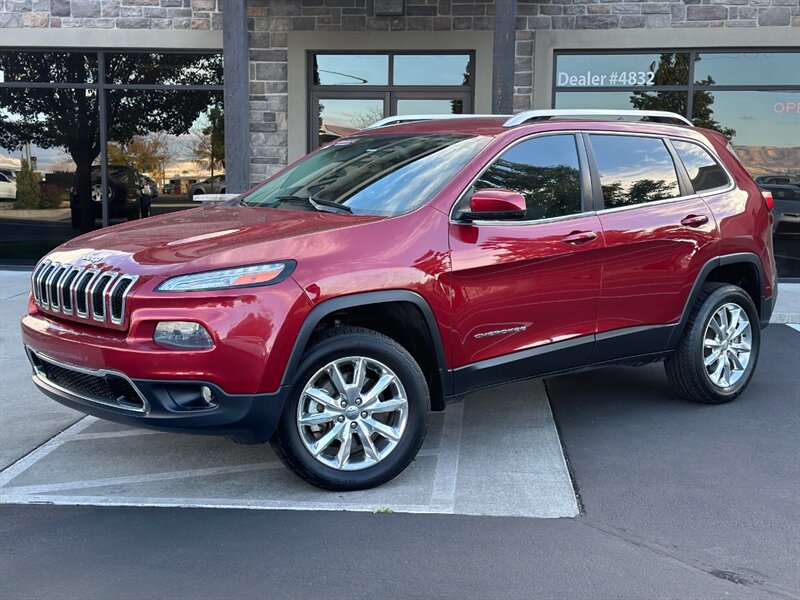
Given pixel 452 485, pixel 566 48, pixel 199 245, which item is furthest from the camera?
pixel 566 48

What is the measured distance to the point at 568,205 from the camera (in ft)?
16.8

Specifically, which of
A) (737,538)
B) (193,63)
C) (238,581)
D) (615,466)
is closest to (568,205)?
(615,466)

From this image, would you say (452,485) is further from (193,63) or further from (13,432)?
(193,63)

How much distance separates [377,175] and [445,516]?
188 cm

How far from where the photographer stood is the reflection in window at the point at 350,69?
11.7 metres

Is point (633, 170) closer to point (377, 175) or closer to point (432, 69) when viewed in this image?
point (377, 175)

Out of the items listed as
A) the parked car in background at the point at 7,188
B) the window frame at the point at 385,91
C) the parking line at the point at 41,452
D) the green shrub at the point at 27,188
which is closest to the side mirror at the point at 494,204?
the parking line at the point at 41,452

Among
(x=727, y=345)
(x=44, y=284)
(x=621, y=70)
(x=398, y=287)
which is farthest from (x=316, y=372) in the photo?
(x=621, y=70)

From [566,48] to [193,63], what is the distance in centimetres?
483

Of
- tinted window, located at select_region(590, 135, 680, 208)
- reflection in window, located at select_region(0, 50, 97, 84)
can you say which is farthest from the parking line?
reflection in window, located at select_region(0, 50, 97, 84)

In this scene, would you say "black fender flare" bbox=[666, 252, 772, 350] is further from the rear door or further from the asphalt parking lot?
the asphalt parking lot

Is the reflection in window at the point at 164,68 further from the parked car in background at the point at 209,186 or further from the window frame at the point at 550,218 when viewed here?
the window frame at the point at 550,218

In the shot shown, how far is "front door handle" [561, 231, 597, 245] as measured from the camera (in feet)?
16.3

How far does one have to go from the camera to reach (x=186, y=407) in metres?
3.97
